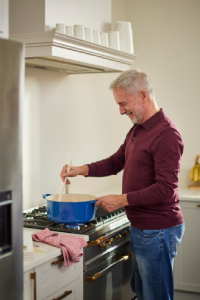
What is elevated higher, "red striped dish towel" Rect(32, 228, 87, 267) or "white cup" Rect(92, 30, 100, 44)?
"white cup" Rect(92, 30, 100, 44)

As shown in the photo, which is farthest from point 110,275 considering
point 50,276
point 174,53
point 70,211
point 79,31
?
point 174,53

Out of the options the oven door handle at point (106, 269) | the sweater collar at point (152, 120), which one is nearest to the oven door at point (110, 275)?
the oven door handle at point (106, 269)

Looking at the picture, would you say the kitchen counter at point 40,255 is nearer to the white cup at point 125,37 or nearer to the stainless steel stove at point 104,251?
the stainless steel stove at point 104,251

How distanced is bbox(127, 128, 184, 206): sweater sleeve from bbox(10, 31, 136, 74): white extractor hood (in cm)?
66

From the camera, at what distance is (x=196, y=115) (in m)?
3.51

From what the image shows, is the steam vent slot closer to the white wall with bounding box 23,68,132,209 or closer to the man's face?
the man's face

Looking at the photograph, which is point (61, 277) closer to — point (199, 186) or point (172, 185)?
point (172, 185)

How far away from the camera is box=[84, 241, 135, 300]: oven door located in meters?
1.96

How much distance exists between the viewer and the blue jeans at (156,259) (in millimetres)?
1906

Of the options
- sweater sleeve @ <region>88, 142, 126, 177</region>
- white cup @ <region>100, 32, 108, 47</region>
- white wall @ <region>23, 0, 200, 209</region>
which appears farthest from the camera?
white wall @ <region>23, 0, 200, 209</region>

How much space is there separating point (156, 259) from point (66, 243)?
1.58 feet

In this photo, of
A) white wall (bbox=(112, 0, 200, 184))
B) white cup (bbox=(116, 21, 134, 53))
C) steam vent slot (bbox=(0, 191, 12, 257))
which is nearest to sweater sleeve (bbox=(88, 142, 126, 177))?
white cup (bbox=(116, 21, 134, 53))

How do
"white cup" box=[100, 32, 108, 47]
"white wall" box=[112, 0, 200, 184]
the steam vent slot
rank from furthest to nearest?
"white wall" box=[112, 0, 200, 184]
"white cup" box=[100, 32, 108, 47]
the steam vent slot

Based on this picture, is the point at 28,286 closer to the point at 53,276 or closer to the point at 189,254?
the point at 53,276
